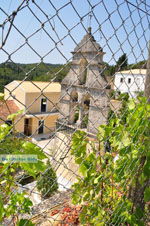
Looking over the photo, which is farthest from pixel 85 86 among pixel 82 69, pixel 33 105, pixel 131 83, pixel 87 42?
pixel 87 42

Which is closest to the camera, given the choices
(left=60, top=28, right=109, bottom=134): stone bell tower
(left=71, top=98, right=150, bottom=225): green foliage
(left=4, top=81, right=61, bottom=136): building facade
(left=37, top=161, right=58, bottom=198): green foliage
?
(left=4, top=81, right=61, bottom=136): building facade

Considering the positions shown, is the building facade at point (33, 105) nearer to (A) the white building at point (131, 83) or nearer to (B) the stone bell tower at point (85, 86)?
(B) the stone bell tower at point (85, 86)

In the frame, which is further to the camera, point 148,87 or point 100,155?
point 148,87

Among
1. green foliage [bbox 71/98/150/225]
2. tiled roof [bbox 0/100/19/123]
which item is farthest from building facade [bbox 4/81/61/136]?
green foliage [bbox 71/98/150/225]

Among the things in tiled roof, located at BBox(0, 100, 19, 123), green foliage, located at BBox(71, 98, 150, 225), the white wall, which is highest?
the white wall

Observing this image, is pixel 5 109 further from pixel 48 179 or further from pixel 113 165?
pixel 113 165

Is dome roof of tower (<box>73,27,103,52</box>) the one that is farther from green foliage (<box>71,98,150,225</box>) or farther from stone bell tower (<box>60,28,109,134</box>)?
green foliage (<box>71,98,150,225</box>)

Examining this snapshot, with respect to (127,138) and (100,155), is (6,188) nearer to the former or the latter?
(100,155)

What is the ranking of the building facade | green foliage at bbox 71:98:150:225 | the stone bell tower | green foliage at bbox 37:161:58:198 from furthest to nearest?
green foliage at bbox 71:98:150:225 < the stone bell tower < green foliage at bbox 37:161:58:198 < the building facade

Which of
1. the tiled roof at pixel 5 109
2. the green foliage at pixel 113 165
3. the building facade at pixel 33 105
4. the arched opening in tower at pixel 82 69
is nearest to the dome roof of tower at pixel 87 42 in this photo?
the arched opening in tower at pixel 82 69

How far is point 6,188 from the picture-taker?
110 cm

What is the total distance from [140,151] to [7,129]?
1.10m

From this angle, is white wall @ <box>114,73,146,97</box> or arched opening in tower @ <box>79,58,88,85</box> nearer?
arched opening in tower @ <box>79,58,88,85</box>

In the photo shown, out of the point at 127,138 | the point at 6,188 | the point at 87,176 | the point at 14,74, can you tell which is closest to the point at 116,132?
the point at 127,138
